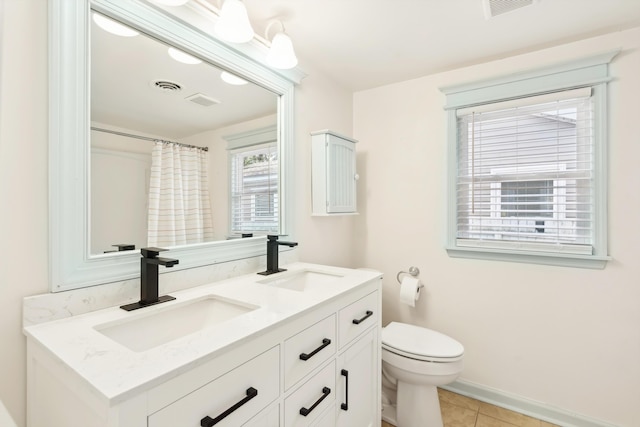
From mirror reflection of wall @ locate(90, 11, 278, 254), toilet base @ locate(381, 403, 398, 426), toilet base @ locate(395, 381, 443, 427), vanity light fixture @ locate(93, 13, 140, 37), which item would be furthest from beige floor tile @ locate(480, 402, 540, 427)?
vanity light fixture @ locate(93, 13, 140, 37)

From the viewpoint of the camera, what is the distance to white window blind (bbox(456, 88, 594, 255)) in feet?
5.82

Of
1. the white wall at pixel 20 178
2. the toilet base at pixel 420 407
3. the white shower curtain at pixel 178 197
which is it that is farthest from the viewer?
the toilet base at pixel 420 407

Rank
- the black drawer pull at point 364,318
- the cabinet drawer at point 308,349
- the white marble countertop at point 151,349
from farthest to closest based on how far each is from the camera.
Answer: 1. the black drawer pull at point 364,318
2. the cabinet drawer at point 308,349
3. the white marble countertop at point 151,349

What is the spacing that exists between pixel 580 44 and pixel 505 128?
22.5 inches

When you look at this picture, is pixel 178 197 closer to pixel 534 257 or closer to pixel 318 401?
pixel 318 401

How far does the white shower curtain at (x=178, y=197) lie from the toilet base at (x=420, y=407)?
142 cm

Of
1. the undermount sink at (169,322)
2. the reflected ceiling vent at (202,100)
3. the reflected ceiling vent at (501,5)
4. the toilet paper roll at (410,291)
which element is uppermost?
the reflected ceiling vent at (501,5)

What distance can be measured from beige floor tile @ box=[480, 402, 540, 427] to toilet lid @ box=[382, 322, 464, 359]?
0.58 meters

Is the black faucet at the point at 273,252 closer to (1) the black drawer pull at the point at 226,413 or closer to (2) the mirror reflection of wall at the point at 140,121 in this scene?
(2) the mirror reflection of wall at the point at 140,121

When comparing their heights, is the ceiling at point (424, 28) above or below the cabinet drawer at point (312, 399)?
above

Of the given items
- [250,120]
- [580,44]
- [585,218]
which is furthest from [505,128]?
[250,120]

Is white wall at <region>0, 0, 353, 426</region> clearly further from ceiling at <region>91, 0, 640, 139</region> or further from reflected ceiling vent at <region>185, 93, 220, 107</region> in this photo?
reflected ceiling vent at <region>185, 93, 220, 107</region>

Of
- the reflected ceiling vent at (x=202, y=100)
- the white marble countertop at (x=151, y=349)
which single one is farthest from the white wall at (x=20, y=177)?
the reflected ceiling vent at (x=202, y=100)

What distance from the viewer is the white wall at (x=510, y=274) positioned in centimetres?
166
